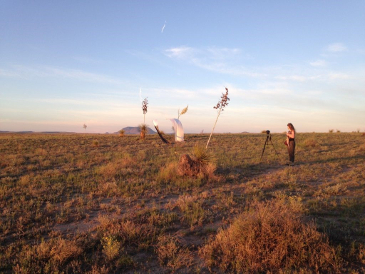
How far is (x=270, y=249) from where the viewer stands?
368 cm

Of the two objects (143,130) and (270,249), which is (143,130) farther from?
(270,249)

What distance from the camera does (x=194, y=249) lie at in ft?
13.3

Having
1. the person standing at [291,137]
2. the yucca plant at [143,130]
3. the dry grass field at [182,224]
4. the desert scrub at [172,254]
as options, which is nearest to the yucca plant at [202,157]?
the dry grass field at [182,224]

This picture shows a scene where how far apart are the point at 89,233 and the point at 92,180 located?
187 inches

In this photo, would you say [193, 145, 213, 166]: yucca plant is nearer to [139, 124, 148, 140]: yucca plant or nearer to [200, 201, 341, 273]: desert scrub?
[200, 201, 341, 273]: desert scrub

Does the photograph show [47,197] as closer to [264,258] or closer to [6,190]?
[6,190]

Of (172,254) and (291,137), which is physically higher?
(291,137)

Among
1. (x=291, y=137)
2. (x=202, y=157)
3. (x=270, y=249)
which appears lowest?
(x=270, y=249)

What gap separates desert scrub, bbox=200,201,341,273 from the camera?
3.42 meters

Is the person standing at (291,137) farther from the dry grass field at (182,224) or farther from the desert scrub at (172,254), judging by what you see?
the desert scrub at (172,254)

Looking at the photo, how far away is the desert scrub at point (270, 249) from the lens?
135 inches

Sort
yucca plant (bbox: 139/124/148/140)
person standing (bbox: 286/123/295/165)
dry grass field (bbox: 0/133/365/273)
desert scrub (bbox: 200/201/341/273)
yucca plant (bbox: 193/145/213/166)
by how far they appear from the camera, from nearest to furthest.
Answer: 1. desert scrub (bbox: 200/201/341/273)
2. dry grass field (bbox: 0/133/365/273)
3. yucca plant (bbox: 193/145/213/166)
4. person standing (bbox: 286/123/295/165)
5. yucca plant (bbox: 139/124/148/140)

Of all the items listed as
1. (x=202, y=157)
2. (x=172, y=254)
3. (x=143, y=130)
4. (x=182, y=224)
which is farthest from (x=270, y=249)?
(x=143, y=130)

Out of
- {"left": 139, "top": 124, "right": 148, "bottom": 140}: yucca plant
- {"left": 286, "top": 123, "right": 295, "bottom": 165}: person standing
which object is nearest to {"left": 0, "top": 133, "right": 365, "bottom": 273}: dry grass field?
{"left": 286, "top": 123, "right": 295, "bottom": 165}: person standing
